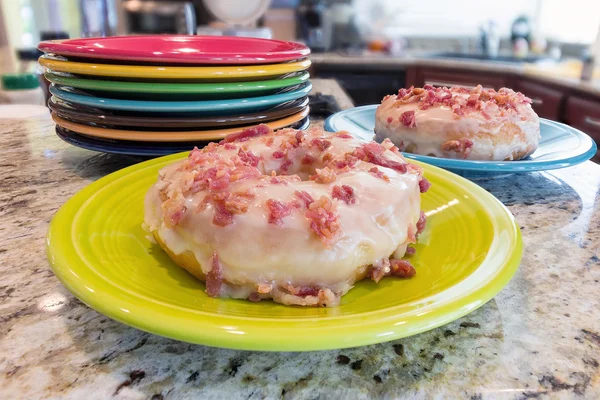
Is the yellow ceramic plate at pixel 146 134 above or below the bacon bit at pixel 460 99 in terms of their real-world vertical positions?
below

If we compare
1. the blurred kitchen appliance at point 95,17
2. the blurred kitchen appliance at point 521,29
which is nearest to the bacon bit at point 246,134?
the blurred kitchen appliance at point 95,17

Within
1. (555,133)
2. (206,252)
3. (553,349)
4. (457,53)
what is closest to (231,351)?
(206,252)

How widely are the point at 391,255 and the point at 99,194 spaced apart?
0.45m

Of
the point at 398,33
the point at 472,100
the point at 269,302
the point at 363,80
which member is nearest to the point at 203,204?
the point at 269,302

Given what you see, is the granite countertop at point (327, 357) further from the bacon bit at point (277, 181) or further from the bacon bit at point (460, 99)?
the bacon bit at point (460, 99)

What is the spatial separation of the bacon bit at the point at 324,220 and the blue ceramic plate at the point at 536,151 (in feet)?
1.49

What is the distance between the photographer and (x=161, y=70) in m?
0.90

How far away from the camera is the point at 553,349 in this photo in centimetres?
52

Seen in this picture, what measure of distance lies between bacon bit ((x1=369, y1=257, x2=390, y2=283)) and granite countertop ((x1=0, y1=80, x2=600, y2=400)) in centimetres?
8

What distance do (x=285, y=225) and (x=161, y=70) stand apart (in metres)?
0.52

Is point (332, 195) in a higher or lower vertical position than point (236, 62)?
lower

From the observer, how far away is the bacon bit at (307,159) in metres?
0.74

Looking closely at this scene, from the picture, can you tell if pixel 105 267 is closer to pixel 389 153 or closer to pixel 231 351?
pixel 231 351

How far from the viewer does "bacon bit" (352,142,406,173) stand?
0.67m
